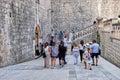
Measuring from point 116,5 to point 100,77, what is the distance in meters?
24.9

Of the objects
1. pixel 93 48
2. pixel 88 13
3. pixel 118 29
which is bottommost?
pixel 93 48

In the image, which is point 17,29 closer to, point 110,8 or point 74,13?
point 74,13

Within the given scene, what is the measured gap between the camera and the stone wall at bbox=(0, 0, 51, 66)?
1458 cm

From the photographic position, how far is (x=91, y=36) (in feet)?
89.7

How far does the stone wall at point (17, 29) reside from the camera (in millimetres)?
14578

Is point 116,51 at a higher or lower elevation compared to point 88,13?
lower

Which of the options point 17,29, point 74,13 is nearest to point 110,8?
point 74,13

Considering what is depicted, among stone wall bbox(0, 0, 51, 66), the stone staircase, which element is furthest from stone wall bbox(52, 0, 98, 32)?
stone wall bbox(0, 0, 51, 66)

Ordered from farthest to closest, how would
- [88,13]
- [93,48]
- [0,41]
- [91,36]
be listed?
1. [88,13]
2. [91,36]
3. [93,48]
4. [0,41]

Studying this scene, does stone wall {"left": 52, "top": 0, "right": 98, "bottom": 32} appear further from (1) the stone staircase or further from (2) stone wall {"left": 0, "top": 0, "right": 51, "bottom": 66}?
(2) stone wall {"left": 0, "top": 0, "right": 51, "bottom": 66}

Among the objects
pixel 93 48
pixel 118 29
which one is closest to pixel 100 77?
pixel 93 48

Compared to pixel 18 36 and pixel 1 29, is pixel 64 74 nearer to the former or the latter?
pixel 1 29

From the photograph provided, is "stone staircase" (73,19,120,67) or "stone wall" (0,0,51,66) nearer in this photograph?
"stone wall" (0,0,51,66)

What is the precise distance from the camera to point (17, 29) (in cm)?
1702
